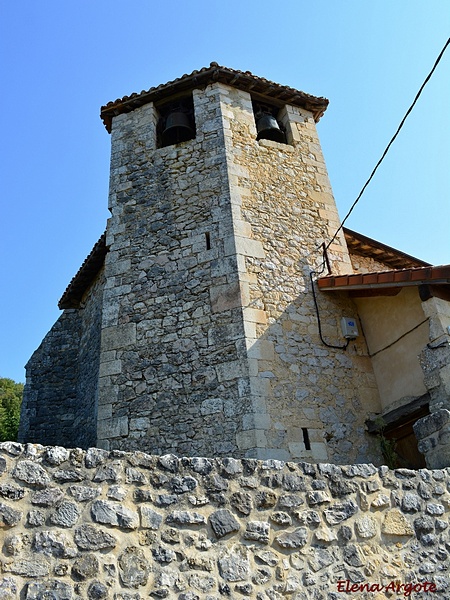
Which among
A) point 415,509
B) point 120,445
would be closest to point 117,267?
point 120,445

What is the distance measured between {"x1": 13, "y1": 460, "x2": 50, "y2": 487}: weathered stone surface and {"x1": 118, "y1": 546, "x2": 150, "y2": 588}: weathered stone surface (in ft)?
1.98

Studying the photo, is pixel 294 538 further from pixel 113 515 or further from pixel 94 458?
pixel 94 458

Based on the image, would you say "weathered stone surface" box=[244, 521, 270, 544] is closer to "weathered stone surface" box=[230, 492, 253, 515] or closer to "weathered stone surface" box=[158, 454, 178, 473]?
"weathered stone surface" box=[230, 492, 253, 515]

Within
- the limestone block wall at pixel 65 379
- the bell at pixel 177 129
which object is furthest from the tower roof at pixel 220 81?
the limestone block wall at pixel 65 379

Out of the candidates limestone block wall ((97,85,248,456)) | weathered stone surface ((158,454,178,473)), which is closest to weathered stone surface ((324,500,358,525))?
weathered stone surface ((158,454,178,473))

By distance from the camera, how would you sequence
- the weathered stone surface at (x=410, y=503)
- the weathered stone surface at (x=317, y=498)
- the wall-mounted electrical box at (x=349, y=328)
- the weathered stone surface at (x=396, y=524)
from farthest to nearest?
the wall-mounted electrical box at (x=349, y=328), the weathered stone surface at (x=410, y=503), the weathered stone surface at (x=396, y=524), the weathered stone surface at (x=317, y=498)

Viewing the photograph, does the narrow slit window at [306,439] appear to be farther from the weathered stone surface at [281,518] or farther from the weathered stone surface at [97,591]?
the weathered stone surface at [97,591]

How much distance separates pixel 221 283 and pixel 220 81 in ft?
13.3

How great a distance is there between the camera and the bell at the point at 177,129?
368 inches

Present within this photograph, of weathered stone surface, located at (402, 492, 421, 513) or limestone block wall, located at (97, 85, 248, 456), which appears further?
limestone block wall, located at (97, 85, 248, 456)

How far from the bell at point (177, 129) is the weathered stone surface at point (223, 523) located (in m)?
7.16

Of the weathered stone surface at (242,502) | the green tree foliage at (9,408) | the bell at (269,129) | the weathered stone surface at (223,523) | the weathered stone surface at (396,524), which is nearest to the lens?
the weathered stone surface at (223,523)

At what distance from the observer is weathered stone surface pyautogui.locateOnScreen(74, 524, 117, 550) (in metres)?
3.08

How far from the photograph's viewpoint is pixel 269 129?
31.3 feet
